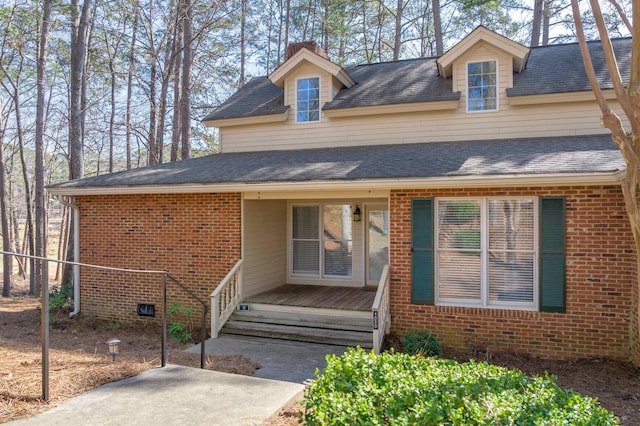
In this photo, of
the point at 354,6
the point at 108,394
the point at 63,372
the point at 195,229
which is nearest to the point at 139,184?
the point at 195,229

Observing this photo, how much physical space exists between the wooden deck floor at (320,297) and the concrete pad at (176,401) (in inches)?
123

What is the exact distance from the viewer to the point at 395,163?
8.31 m

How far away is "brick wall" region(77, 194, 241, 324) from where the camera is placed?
29.4 feet

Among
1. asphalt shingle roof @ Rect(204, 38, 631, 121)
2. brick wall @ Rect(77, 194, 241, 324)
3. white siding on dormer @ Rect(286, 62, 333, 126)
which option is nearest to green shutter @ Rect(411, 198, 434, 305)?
brick wall @ Rect(77, 194, 241, 324)

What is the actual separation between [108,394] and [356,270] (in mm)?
6638

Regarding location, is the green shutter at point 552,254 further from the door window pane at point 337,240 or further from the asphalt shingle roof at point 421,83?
the door window pane at point 337,240

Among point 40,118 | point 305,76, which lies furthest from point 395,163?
point 40,118

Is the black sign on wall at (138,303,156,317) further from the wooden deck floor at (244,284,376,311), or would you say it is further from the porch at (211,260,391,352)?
the wooden deck floor at (244,284,376,311)

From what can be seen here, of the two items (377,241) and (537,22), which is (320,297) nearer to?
(377,241)

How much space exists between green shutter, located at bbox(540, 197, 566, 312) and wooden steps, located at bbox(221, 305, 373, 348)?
2.77 metres

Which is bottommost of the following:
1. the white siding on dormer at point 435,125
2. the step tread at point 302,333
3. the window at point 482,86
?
the step tread at point 302,333

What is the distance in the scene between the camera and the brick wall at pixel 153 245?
897 cm

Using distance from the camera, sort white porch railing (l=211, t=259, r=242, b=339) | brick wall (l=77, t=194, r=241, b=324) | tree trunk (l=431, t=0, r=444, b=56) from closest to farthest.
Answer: white porch railing (l=211, t=259, r=242, b=339) < brick wall (l=77, t=194, r=241, b=324) < tree trunk (l=431, t=0, r=444, b=56)

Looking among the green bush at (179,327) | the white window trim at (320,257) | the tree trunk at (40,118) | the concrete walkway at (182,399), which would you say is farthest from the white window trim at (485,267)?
the tree trunk at (40,118)
